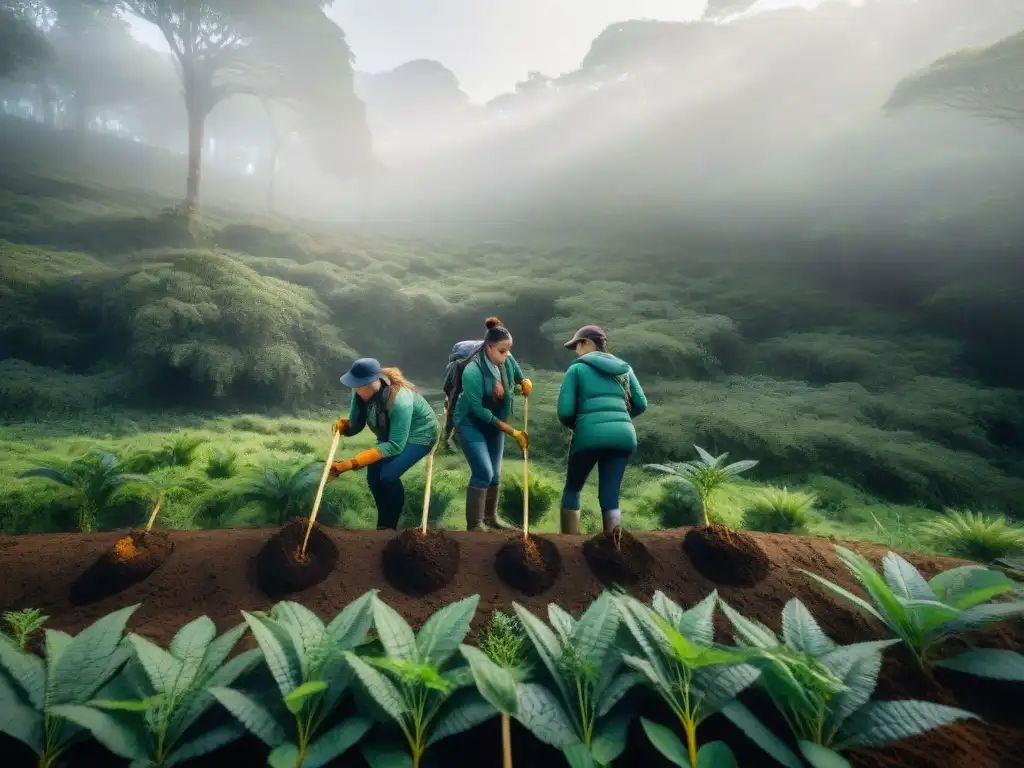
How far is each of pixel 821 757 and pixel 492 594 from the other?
185 centimetres

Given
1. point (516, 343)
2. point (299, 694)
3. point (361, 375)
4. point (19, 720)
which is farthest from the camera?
point (516, 343)

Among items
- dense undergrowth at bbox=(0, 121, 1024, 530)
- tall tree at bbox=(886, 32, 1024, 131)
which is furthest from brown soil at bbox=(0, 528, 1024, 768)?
tall tree at bbox=(886, 32, 1024, 131)

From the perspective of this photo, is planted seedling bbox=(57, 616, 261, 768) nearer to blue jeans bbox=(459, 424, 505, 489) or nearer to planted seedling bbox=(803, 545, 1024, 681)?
blue jeans bbox=(459, 424, 505, 489)

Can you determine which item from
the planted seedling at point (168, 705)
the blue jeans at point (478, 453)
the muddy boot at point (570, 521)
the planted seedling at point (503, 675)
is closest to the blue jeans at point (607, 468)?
the muddy boot at point (570, 521)

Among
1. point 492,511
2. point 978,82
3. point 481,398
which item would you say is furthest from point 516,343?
point 978,82

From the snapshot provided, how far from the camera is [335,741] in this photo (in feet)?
5.17

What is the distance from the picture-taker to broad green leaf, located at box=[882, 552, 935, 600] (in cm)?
244

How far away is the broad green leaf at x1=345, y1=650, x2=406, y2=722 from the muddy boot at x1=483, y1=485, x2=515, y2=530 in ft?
9.08

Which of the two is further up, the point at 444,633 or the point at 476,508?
the point at 444,633

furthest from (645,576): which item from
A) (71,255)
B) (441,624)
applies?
(71,255)

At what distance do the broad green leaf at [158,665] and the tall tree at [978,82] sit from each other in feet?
59.8

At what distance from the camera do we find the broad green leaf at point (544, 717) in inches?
64.2

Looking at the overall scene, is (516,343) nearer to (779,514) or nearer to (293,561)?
(779,514)

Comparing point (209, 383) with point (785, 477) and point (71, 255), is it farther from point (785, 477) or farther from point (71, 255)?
point (785, 477)
